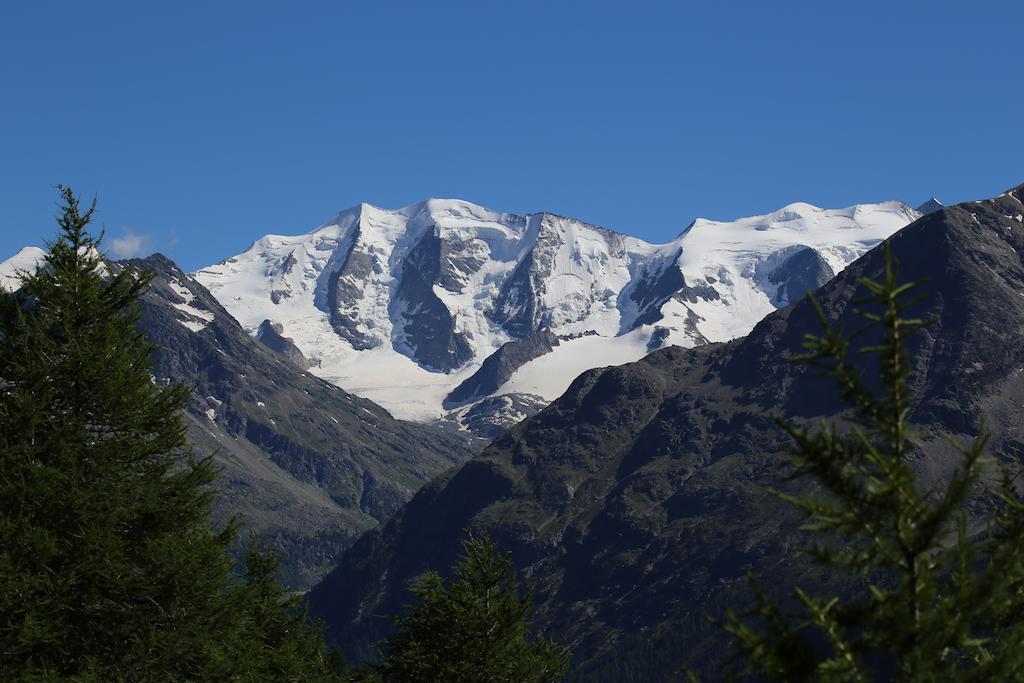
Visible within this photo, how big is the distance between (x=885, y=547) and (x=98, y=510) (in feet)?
62.7

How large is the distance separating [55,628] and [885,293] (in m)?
19.7

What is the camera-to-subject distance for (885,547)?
13125 mm

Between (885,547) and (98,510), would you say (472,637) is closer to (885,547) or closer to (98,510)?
(98,510)

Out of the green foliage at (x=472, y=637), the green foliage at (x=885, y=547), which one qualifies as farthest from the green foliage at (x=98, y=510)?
the green foliage at (x=885, y=547)

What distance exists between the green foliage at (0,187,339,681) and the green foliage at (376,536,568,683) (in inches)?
298

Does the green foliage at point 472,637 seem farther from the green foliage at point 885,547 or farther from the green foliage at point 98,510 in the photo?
the green foliage at point 885,547

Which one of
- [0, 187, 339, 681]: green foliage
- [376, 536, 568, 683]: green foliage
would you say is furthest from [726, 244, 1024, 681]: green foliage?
[376, 536, 568, 683]: green foliage

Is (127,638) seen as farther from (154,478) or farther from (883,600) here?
(883,600)

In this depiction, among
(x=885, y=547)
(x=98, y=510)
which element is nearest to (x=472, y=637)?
(x=98, y=510)

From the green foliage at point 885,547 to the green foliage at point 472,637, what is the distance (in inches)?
958

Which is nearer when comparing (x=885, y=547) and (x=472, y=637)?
(x=885, y=547)

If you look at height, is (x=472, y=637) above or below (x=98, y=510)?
below

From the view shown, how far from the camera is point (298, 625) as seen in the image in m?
61.2

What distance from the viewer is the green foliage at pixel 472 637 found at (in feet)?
121
